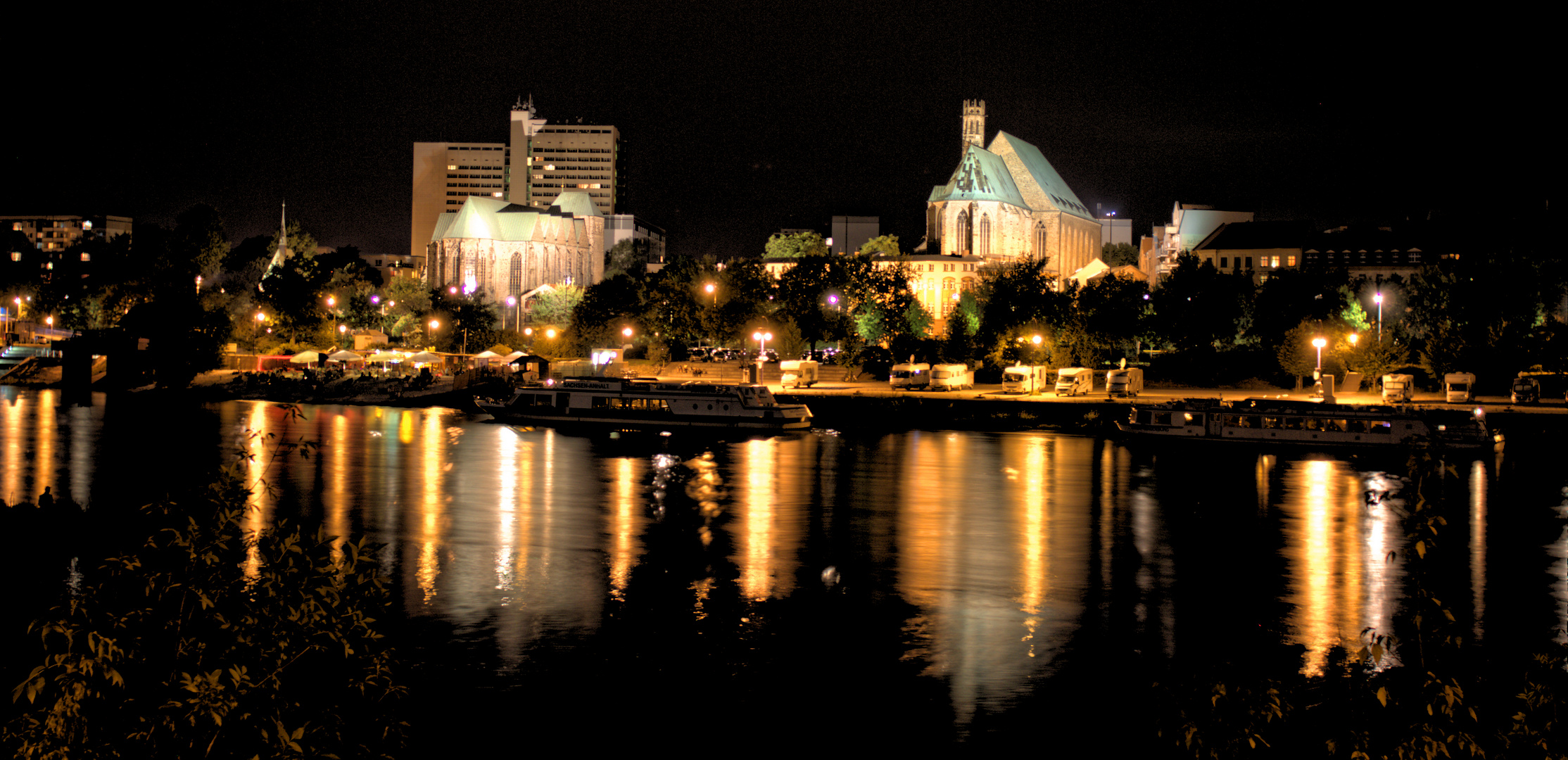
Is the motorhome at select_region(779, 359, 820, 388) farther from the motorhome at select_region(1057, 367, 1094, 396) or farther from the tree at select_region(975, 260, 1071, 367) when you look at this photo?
the motorhome at select_region(1057, 367, 1094, 396)

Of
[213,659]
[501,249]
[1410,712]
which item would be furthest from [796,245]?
[213,659]

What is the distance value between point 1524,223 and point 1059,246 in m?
50.8

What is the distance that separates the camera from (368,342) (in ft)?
338

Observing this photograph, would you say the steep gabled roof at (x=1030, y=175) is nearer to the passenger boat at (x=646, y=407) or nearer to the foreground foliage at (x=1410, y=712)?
the passenger boat at (x=646, y=407)

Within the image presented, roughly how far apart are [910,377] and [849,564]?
4833cm

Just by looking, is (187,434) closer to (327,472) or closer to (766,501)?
(327,472)

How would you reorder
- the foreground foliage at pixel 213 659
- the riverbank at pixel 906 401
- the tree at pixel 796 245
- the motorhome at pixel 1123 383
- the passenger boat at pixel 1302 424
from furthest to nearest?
the tree at pixel 796 245, the motorhome at pixel 1123 383, the riverbank at pixel 906 401, the passenger boat at pixel 1302 424, the foreground foliage at pixel 213 659

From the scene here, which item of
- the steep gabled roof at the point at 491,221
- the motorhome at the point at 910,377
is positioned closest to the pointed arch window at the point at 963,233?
the steep gabled roof at the point at 491,221

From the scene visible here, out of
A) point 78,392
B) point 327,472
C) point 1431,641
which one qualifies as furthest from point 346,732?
point 78,392

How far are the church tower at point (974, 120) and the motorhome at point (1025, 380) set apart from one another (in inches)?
3905

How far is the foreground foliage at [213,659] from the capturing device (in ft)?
30.6

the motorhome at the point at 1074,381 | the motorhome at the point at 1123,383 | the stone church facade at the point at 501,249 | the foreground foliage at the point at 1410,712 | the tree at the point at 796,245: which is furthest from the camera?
the stone church facade at the point at 501,249

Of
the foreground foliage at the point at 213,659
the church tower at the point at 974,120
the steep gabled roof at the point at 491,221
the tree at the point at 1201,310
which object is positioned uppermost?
the church tower at the point at 974,120

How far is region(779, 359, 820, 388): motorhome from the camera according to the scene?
257 feet
